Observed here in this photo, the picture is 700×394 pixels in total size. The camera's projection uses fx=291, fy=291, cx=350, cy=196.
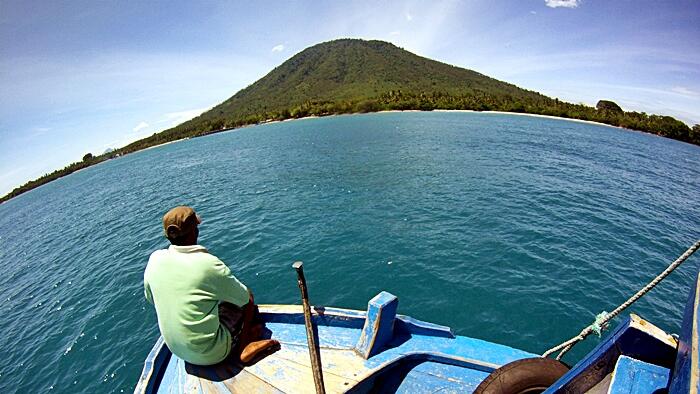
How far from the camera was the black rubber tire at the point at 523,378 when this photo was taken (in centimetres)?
321

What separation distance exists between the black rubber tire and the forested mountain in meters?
86.6

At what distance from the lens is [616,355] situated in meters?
2.30

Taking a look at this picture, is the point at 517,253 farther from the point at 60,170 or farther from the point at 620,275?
the point at 60,170

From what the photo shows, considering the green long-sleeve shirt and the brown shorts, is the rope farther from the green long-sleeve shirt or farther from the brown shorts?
the green long-sleeve shirt

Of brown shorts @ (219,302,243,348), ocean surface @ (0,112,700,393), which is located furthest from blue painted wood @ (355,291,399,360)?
ocean surface @ (0,112,700,393)

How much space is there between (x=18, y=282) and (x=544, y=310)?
83.5 ft

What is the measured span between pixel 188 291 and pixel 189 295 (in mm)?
47

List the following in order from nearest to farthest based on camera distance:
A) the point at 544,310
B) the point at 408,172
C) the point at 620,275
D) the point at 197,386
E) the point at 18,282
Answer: the point at 197,386 → the point at 544,310 → the point at 620,275 → the point at 18,282 → the point at 408,172

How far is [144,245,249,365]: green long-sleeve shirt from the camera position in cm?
337

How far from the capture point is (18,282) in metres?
16.3

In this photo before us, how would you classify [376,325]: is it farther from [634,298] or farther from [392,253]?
[392,253]

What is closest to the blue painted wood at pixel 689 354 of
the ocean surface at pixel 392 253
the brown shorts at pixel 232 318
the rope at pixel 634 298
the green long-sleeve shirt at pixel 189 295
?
the rope at pixel 634 298

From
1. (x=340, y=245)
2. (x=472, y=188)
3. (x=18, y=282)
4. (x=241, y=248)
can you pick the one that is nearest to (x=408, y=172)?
(x=472, y=188)

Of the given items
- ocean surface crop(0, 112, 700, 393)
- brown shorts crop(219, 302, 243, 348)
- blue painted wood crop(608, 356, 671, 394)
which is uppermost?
blue painted wood crop(608, 356, 671, 394)
